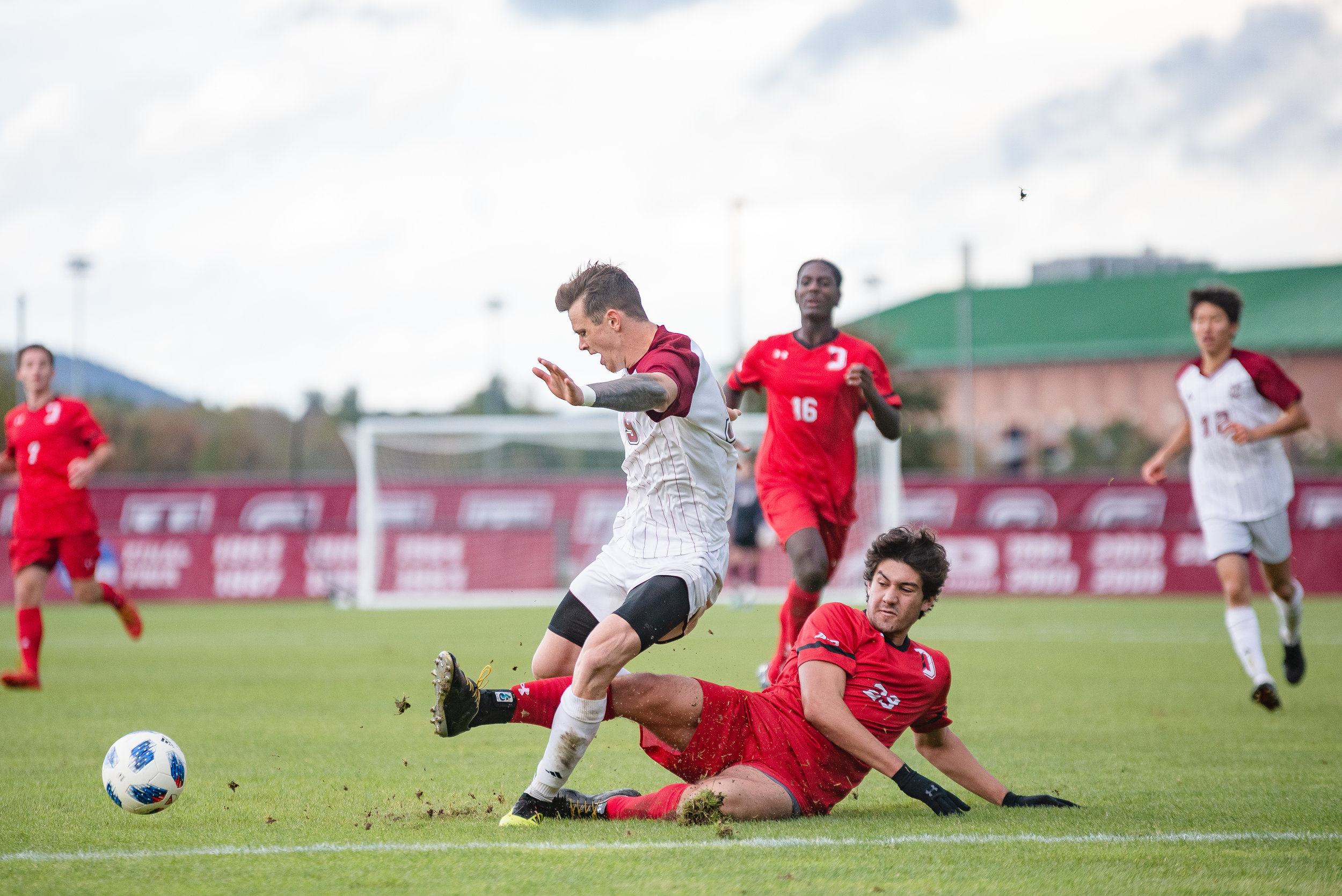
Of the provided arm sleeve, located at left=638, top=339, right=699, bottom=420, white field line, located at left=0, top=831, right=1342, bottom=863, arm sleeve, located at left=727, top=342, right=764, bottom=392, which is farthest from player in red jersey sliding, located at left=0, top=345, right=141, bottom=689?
arm sleeve, located at left=638, top=339, right=699, bottom=420

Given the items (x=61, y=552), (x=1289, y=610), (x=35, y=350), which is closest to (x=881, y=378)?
(x=1289, y=610)

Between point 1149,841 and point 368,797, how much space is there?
3.05 meters

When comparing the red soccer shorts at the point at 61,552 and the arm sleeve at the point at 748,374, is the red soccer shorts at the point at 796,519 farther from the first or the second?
the red soccer shorts at the point at 61,552

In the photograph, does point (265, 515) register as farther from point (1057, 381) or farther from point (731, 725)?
point (1057, 381)

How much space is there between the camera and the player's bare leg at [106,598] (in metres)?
10.4

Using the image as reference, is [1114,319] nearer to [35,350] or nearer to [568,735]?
[35,350]

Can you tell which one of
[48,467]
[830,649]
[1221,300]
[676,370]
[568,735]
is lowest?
[568,735]

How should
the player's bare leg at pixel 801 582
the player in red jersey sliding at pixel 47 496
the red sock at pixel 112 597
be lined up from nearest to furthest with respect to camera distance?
the player's bare leg at pixel 801 582, the player in red jersey sliding at pixel 47 496, the red sock at pixel 112 597

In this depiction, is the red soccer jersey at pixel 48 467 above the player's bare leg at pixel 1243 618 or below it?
above

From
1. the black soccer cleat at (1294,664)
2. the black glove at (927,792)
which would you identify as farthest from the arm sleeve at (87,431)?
the black soccer cleat at (1294,664)

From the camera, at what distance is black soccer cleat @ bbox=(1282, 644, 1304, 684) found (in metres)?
9.07

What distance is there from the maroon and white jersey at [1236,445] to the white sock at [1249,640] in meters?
0.63

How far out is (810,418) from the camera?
800 centimetres

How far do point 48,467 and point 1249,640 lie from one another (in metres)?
8.69
